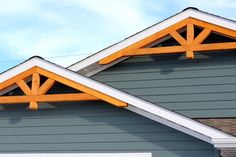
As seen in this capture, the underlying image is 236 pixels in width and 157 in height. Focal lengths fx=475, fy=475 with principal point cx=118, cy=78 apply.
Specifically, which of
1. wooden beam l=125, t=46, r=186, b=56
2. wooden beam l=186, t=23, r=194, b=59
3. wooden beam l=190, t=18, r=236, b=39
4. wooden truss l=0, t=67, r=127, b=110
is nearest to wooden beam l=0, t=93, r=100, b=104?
wooden truss l=0, t=67, r=127, b=110

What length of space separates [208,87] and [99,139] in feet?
8.14

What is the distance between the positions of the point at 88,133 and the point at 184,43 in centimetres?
267

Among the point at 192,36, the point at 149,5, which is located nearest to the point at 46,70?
the point at 192,36

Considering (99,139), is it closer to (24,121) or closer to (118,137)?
(118,137)

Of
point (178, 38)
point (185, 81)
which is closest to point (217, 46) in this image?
point (178, 38)

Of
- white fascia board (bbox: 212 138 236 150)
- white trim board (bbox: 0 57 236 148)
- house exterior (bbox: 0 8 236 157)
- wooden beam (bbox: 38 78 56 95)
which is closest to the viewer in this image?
white fascia board (bbox: 212 138 236 150)

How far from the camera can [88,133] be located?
367 inches

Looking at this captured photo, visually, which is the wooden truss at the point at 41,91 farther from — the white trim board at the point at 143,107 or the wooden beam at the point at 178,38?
the wooden beam at the point at 178,38

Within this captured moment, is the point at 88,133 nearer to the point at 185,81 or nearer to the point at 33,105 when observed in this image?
the point at 33,105

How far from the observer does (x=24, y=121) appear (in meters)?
9.88

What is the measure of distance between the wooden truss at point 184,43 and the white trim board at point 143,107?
4.30 feet

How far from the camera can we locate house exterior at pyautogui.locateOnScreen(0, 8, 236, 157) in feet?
29.1

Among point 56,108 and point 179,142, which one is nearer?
point 179,142

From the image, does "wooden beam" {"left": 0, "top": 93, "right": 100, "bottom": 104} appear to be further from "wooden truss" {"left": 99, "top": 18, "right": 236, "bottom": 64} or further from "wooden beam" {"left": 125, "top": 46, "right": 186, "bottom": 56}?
"wooden beam" {"left": 125, "top": 46, "right": 186, "bottom": 56}
